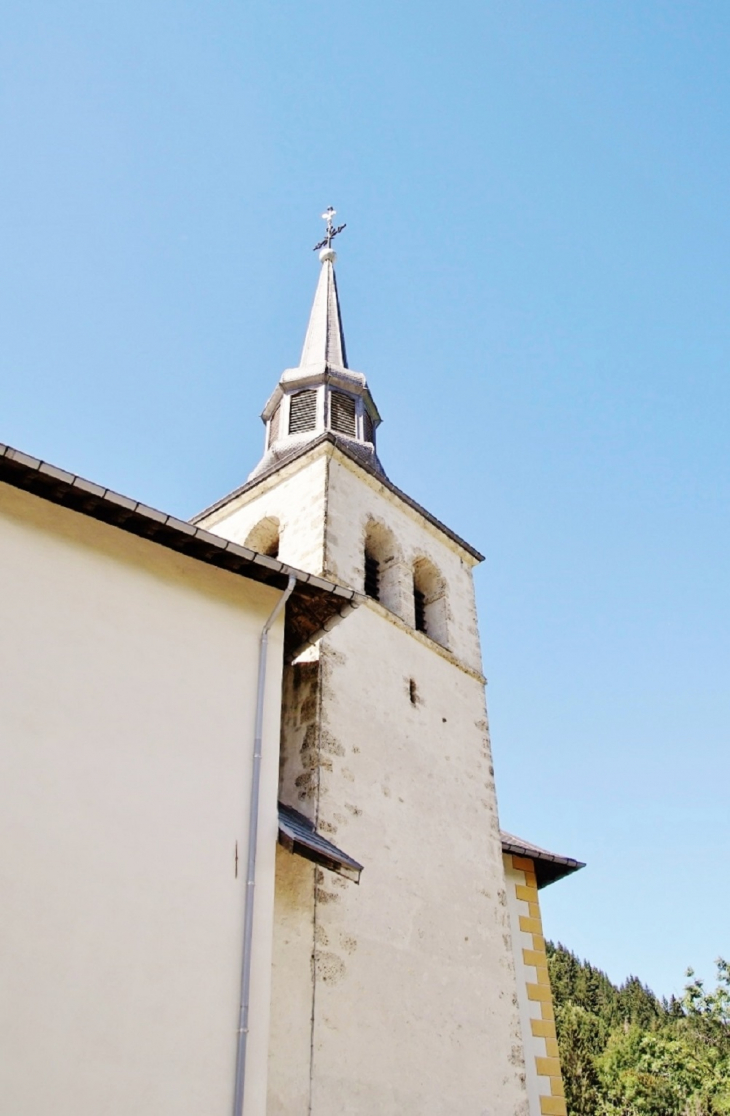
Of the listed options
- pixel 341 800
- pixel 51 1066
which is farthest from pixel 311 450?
pixel 51 1066

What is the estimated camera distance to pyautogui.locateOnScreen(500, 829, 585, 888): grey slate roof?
10948 mm

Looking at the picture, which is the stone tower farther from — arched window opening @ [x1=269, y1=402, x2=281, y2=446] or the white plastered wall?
the white plastered wall

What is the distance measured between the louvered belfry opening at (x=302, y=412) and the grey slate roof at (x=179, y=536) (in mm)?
6219

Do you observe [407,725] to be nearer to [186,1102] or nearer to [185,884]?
[185,884]

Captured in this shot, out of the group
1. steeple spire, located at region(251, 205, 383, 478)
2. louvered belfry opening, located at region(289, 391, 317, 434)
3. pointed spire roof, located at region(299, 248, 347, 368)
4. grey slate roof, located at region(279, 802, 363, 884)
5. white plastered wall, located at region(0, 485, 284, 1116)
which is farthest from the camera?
pointed spire roof, located at region(299, 248, 347, 368)

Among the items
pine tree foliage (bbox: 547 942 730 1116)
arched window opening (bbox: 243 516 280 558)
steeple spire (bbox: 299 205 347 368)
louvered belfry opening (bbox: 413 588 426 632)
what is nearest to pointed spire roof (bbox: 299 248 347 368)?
steeple spire (bbox: 299 205 347 368)

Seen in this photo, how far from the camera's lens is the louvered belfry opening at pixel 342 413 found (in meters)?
13.8

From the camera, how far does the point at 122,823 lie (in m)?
5.59

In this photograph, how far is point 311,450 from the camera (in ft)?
37.9

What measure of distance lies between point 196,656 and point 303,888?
241 cm

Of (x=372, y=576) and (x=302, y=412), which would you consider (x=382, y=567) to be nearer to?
(x=372, y=576)

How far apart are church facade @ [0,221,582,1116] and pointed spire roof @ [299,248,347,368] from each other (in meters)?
4.53

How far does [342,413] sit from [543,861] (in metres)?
7.35

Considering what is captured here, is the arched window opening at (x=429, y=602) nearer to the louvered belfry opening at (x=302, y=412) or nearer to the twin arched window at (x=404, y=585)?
the twin arched window at (x=404, y=585)
